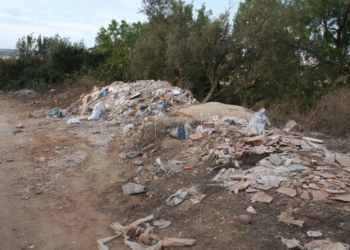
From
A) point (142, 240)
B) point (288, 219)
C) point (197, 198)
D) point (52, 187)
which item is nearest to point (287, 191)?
point (288, 219)

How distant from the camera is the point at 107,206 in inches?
152

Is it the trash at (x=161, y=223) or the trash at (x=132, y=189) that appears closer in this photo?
the trash at (x=161, y=223)

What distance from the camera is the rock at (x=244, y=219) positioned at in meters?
3.02

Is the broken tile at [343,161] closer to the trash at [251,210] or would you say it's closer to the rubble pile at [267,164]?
the rubble pile at [267,164]

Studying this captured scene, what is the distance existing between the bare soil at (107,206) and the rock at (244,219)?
1.2 inches

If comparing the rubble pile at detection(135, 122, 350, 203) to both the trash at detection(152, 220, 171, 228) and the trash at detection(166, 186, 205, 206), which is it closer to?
the trash at detection(166, 186, 205, 206)

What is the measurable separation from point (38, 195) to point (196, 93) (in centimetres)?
953

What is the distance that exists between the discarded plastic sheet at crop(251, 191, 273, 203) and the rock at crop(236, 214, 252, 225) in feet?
1.02

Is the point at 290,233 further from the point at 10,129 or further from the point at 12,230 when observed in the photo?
the point at 10,129

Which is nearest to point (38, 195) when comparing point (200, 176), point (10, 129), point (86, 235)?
point (86, 235)

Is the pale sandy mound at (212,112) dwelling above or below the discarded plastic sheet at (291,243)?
above

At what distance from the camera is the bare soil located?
2936 mm

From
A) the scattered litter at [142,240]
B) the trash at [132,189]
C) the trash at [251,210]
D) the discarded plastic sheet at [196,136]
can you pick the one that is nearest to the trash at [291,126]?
the discarded plastic sheet at [196,136]

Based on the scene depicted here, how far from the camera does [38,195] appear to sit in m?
4.07
